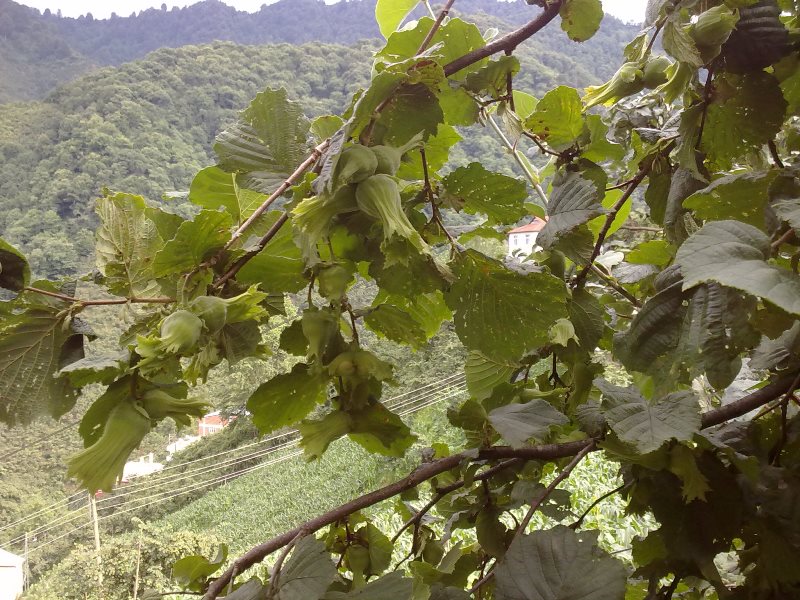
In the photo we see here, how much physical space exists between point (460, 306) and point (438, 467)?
0.50 feet

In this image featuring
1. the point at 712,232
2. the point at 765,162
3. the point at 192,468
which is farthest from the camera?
the point at 192,468

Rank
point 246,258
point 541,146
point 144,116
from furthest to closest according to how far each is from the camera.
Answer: point 144,116
point 541,146
point 246,258

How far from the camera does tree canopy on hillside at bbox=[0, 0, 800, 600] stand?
296mm

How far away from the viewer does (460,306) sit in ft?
1.29

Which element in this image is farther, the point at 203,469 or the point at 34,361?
the point at 203,469

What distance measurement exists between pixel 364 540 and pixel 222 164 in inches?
14.2

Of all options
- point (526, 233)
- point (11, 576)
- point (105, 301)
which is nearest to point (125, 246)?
point (105, 301)

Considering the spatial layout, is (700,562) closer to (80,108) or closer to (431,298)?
(431,298)

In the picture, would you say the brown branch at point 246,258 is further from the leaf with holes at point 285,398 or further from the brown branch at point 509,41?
the brown branch at point 509,41

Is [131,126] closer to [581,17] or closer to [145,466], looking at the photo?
[145,466]

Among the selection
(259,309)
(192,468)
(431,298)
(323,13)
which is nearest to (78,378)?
(259,309)

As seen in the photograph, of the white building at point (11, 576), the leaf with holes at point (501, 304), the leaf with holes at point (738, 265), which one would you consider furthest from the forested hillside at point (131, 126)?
the leaf with holes at point (738, 265)

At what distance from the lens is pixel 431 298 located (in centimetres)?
49

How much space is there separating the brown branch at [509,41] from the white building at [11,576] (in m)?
6.56
